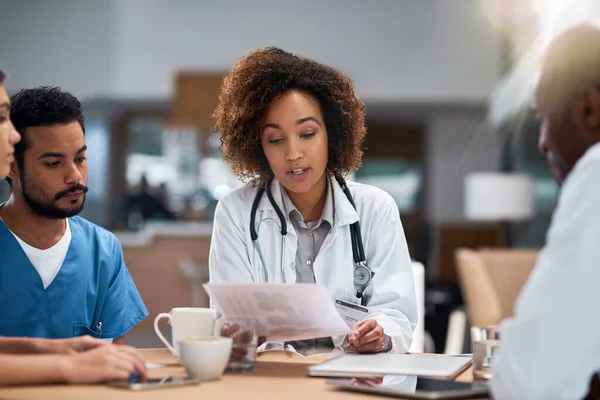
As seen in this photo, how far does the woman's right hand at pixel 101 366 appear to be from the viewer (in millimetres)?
1476

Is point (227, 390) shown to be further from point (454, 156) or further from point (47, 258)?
point (454, 156)

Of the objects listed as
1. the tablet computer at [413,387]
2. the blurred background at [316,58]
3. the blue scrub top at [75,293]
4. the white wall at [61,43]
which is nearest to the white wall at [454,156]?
the blurred background at [316,58]

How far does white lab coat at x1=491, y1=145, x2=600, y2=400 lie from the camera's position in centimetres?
116

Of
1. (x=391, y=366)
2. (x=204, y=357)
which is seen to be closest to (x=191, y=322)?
(x=204, y=357)

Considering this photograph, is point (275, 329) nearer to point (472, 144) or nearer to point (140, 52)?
point (140, 52)

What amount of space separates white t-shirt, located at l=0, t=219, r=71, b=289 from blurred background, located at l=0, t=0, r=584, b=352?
6960mm

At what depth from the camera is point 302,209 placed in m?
2.38

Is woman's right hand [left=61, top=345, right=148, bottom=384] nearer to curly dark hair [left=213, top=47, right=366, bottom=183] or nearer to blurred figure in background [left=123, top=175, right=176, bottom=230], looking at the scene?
curly dark hair [left=213, top=47, right=366, bottom=183]

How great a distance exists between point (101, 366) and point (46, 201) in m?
0.60

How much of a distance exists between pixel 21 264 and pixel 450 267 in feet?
31.1

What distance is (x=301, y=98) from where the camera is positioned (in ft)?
7.53

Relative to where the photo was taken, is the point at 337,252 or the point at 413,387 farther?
the point at 337,252

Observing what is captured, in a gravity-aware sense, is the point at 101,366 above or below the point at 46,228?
below

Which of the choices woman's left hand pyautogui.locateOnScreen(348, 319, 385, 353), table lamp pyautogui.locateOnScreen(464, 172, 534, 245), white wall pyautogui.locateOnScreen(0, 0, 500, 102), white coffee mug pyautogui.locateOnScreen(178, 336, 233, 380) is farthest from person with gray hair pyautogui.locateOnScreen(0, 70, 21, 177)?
white wall pyautogui.locateOnScreen(0, 0, 500, 102)
